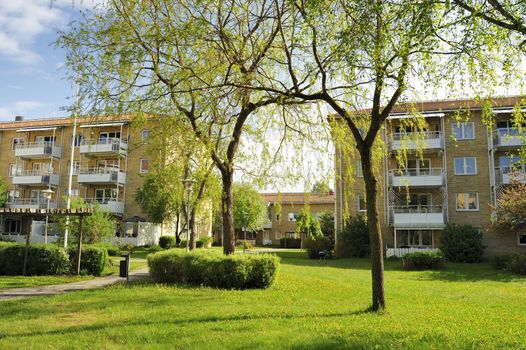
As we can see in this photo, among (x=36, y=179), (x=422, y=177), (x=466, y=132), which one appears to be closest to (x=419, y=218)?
(x=422, y=177)

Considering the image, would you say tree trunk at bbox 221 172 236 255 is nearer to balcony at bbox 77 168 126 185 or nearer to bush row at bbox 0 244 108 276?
bush row at bbox 0 244 108 276

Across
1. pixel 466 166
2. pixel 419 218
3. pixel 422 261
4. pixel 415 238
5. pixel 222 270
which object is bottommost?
pixel 422 261

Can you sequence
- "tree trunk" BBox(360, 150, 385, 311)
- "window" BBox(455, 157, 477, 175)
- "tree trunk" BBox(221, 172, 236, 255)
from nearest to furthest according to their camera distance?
"tree trunk" BBox(360, 150, 385, 311), "tree trunk" BBox(221, 172, 236, 255), "window" BBox(455, 157, 477, 175)

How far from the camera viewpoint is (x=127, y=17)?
12562 mm

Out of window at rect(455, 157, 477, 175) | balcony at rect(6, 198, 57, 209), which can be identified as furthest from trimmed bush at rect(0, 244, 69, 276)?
balcony at rect(6, 198, 57, 209)

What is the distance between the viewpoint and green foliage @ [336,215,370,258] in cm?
3250

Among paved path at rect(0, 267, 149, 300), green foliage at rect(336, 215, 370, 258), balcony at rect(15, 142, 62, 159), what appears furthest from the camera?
balcony at rect(15, 142, 62, 159)

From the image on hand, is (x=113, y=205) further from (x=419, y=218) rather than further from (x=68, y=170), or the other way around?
(x=419, y=218)

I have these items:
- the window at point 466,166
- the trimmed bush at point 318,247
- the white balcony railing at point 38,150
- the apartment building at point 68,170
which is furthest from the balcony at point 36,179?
the window at point 466,166

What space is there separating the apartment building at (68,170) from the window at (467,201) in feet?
87.1

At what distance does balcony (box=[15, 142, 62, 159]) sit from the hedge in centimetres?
3673

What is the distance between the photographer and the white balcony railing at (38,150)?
1820 inches

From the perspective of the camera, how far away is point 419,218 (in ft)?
107

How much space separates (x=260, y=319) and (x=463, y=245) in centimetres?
2423
